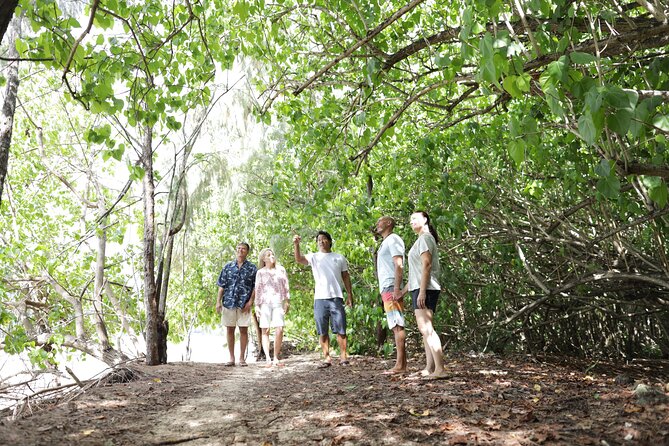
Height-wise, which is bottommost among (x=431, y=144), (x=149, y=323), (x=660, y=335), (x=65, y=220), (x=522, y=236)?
(x=660, y=335)

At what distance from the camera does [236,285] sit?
9.32m

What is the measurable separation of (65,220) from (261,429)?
14.4 m

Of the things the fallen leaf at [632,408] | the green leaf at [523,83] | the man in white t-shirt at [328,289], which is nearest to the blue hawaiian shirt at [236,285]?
the man in white t-shirt at [328,289]

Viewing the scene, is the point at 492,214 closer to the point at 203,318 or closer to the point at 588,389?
the point at 588,389

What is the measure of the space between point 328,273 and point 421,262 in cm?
243

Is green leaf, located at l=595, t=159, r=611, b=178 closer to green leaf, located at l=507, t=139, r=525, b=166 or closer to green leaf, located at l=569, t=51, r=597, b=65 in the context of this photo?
green leaf, located at l=507, t=139, r=525, b=166

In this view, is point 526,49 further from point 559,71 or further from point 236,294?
point 236,294

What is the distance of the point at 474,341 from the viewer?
9438 millimetres

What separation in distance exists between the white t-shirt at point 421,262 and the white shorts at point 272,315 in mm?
3167

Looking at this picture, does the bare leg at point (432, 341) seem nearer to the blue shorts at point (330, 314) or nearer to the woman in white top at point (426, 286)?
the woman in white top at point (426, 286)

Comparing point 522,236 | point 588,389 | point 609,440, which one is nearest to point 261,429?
point 609,440

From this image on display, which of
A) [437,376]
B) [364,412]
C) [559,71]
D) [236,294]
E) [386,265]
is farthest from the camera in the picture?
[236,294]

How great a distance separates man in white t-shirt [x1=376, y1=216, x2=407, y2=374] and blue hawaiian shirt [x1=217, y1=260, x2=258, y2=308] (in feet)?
10.2

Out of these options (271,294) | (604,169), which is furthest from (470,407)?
(271,294)
